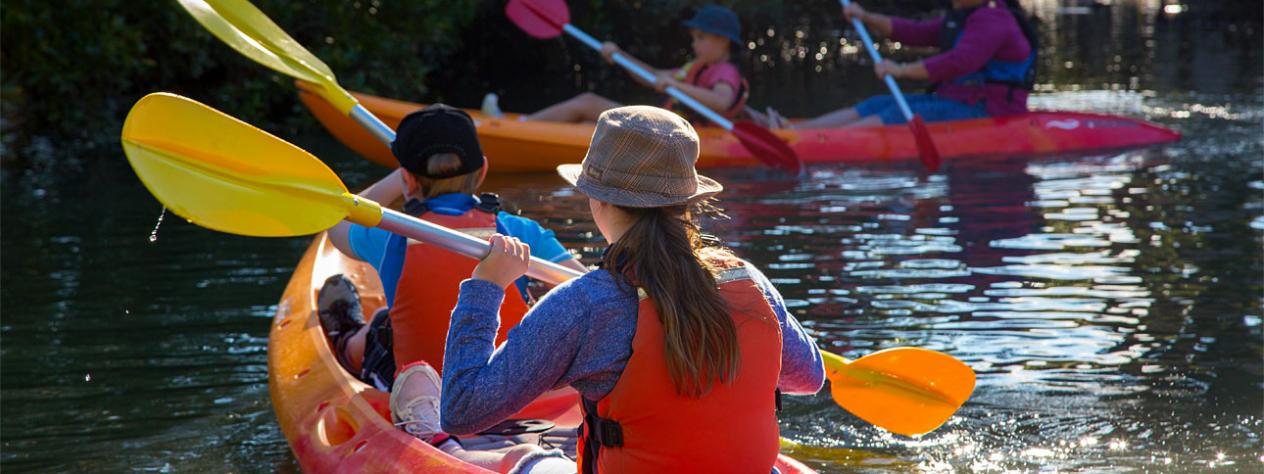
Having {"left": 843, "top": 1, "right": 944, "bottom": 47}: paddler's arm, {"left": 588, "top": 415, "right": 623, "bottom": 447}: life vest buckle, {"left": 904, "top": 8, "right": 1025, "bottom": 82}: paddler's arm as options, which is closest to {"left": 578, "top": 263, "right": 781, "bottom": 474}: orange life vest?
{"left": 588, "top": 415, "right": 623, "bottom": 447}: life vest buckle

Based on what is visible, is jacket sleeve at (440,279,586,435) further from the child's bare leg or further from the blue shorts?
the blue shorts

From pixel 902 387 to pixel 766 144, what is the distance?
500 centimetres

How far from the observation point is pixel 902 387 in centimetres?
340

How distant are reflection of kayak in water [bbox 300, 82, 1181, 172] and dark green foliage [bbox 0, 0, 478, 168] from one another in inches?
88.5

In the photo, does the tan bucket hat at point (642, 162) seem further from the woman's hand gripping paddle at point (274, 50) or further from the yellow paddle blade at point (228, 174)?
the woman's hand gripping paddle at point (274, 50)

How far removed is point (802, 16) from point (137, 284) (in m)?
12.1

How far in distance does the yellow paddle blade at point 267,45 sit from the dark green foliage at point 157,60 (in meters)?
5.70

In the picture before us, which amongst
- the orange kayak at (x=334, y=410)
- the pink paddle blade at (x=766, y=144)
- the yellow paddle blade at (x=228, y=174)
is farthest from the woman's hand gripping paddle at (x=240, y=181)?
the pink paddle blade at (x=766, y=144)

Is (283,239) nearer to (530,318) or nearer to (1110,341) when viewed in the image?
(1110,341)

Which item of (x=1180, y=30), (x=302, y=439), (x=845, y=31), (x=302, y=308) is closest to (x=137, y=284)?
(x=302, y=308)

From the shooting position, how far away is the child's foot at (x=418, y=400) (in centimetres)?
315

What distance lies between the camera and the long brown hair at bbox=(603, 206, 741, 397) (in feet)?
7.23

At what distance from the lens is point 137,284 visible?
597cm

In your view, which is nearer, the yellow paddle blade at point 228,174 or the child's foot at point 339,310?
the yellow paddle blade at point 228,174
